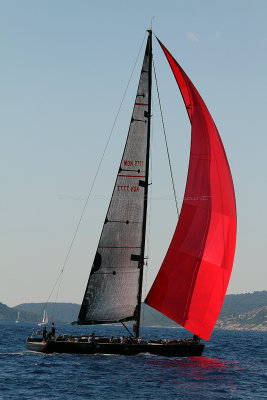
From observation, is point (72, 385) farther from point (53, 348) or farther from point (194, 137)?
point (194, 137)

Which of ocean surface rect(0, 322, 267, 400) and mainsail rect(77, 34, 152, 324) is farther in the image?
mainsail rect(77, 34, 152, 324)

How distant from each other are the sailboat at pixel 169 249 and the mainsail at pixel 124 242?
0.18 ft

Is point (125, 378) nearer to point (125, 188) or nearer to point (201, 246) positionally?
point (201, 246)

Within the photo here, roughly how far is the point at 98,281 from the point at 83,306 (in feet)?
5.70

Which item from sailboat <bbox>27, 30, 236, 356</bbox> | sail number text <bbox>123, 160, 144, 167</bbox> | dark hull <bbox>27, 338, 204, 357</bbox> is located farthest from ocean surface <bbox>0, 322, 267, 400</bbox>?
sail number text <bbox>123, 160, 144, 167</bbox>

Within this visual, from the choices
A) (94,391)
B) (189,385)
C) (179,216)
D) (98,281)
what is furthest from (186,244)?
(94,391)

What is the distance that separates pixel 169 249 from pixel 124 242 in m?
2.58

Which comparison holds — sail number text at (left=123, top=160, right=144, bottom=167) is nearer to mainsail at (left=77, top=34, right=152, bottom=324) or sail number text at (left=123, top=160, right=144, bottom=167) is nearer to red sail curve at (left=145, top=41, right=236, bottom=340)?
mainsail at (left=77, top=34, right=152, bottom=324)

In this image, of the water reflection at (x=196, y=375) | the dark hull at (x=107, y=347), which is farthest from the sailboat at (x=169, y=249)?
the water reflection at (x=196, y=375)

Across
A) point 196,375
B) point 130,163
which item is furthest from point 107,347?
point 130,163

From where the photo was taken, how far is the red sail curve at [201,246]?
3453 centimetres

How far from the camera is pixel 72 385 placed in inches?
1079

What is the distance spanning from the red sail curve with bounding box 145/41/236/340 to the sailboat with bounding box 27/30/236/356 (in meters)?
0.06

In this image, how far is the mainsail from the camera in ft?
116
